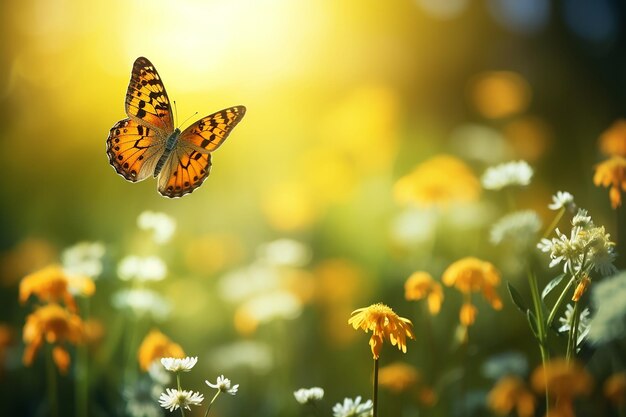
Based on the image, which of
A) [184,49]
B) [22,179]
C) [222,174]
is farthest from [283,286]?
[22,179]

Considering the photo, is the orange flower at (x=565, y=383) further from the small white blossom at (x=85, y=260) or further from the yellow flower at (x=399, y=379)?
the small white blossom at (x=85, y=260)

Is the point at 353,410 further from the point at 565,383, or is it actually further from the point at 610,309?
the point at 610,309

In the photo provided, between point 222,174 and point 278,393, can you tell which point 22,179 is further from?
point 278,393

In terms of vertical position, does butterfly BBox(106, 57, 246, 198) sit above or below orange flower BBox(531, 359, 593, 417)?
above

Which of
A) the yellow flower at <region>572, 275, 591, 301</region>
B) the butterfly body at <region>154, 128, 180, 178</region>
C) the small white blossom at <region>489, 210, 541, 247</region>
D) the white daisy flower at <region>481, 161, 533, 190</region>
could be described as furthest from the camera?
the white daisy flower at <region>481, 161, 533, 190</region>

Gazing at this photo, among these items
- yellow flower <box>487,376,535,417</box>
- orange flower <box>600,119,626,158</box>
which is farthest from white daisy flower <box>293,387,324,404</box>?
orange flower <box>600,119,626,158</box>

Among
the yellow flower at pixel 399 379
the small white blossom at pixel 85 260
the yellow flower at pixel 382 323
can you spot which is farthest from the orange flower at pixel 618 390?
the small white blossom at pixel 85 260

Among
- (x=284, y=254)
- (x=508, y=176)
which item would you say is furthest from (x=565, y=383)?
(x=284, y=254)

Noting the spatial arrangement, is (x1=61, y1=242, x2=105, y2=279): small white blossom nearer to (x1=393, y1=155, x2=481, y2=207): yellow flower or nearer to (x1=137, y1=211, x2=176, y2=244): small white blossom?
(x1=137, y1=211, x2=176, y2=244): small white blossom
